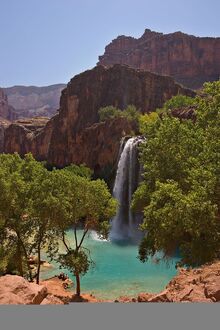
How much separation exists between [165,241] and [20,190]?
825cm

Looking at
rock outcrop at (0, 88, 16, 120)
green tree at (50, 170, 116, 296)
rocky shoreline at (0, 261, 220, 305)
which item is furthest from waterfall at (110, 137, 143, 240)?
rock outcrop at (0, 88, 16, 120)

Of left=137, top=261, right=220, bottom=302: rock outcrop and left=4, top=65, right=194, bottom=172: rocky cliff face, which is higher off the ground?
left=4, top=65, right=194, bottom=172: rocky cliff face

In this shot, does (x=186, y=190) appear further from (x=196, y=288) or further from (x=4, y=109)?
(x=4, y=109)

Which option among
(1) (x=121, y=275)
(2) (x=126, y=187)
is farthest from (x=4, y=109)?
(1) (x=121, y=275)

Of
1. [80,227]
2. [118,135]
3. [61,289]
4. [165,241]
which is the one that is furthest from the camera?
[118,135]

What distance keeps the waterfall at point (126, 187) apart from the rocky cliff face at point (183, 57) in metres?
87.3

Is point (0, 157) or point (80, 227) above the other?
point (0, 157)

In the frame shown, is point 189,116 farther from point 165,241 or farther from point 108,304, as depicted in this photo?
point 108,304

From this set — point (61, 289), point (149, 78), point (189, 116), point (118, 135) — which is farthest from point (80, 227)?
point (149, 78)

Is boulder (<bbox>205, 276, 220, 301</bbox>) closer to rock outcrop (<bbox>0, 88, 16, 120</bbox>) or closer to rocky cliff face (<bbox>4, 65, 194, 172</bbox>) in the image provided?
rocky cliff face (<bbox>4, 65, 194, 172</bbox>)

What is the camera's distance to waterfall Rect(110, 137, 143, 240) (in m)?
48.4

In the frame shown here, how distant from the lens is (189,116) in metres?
49.3

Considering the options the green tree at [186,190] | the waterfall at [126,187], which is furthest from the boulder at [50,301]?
the waterfall at [126,187]

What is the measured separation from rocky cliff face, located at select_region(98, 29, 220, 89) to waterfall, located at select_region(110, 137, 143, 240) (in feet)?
286
